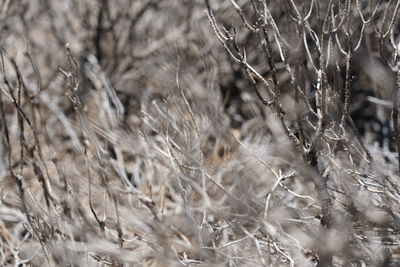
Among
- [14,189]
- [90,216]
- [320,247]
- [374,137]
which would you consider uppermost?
[320,247]

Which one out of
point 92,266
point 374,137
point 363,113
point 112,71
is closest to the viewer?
point 92,266

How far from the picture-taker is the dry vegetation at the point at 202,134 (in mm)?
2621

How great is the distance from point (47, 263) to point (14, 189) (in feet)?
5.41

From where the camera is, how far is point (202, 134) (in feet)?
13.1

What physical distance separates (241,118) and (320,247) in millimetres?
3532

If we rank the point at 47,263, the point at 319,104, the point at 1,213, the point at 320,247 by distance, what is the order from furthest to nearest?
the point at 1,213 < the point at 47,263 < the point at 319,104 < the point at 320,247

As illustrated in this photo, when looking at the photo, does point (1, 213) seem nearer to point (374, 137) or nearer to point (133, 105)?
point (133, 105)

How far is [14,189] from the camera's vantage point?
4434mm

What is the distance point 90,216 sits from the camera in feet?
14.1

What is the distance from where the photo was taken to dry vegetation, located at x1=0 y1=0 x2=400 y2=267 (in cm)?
262

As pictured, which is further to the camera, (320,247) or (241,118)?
(241,118)

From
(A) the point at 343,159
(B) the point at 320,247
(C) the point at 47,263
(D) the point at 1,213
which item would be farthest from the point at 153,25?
(B) the point at 320,247

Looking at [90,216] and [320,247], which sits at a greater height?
[320,247]

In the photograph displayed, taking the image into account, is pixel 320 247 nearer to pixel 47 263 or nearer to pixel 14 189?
pixel 47 263
